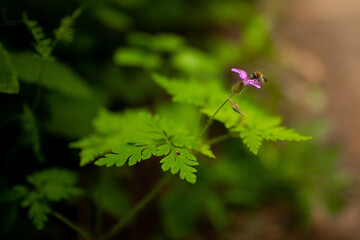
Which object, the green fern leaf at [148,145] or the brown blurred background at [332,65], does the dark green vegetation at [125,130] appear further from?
the brown blurred background at [332,65]

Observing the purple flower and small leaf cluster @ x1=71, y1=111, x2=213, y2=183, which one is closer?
small leaf cluster @ x1=71, y1=111, x2=213, y2=183

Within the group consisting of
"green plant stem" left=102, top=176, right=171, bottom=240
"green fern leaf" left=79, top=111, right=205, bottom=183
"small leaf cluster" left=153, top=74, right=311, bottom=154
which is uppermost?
"small leaf cluster" left=153, top=74, right=311, bottom=154

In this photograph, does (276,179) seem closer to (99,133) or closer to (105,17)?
(99,133)

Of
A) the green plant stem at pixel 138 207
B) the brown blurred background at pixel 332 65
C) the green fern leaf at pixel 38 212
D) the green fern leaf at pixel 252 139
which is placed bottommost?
the green fern leaf at pixel 38 212

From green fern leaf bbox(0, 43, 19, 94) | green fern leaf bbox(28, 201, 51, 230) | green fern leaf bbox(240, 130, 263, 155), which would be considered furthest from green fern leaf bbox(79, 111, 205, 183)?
green fern leaf bbox(0, 43, 19, 94)

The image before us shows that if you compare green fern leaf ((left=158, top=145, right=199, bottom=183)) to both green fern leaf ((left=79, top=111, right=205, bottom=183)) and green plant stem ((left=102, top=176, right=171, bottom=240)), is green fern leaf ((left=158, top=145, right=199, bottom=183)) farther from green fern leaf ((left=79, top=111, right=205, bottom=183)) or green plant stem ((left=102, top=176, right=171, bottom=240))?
green plant stem ((left=102, top=176, right=171, bottom=240))

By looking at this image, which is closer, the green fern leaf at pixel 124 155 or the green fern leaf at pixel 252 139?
the green fern leaf at pixel 124 155

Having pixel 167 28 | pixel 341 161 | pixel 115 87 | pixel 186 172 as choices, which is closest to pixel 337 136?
pixel 341 161

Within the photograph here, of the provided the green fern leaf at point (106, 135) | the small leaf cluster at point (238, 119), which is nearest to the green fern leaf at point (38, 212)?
the green fern leaf at point (106, 135)
